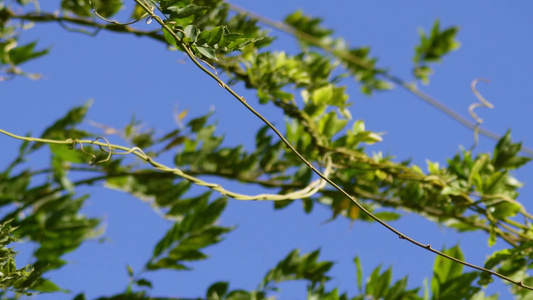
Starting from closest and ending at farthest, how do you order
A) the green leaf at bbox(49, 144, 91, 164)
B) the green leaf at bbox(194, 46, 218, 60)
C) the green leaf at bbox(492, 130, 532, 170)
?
the green leaf at bbox(194, 46, 218, 60)
the green leaf at bbox(49, 144, 91, 164)
the green leaf at bbox(492, 130, 532, 170)

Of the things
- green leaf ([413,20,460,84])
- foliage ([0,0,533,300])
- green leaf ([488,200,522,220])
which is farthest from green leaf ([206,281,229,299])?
green leaf ([413,20,460,84])

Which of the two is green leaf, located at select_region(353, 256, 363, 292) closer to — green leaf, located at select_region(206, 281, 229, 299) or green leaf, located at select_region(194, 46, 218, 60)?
green leaf, located at select_region(206, 281, 229, 299)

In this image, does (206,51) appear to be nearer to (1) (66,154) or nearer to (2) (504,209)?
(1) (66,154)

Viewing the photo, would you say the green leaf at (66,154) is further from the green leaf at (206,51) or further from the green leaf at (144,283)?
the green leaf at (206,51)

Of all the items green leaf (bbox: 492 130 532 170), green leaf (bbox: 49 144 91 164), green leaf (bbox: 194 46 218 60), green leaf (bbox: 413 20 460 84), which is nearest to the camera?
green leaf (bbox: 194 46 218 60)

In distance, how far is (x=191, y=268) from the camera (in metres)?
1.49

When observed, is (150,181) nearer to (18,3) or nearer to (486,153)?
(18,3)

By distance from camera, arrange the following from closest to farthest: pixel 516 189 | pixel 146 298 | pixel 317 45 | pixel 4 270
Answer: pixel 4 270, pixel 146 298, pixel 516 189, pixel 317 45

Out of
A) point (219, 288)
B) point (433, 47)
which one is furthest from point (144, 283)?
point (433, 47)

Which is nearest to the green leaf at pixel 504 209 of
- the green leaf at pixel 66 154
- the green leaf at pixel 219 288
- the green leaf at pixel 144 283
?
the green leaf at pixel 219 288

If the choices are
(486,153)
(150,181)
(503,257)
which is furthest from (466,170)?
(150,181)

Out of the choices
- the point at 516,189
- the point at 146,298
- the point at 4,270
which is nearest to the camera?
the point at 4,270

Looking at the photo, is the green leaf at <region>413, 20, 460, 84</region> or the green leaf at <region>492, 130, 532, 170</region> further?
the green leaf at <region>413, 20, 460, 84</region>

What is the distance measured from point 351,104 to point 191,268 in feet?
1.67
